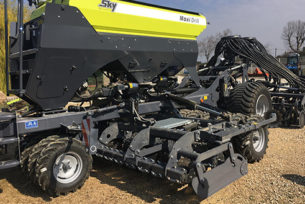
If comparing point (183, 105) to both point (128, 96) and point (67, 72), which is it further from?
point (67, 72)

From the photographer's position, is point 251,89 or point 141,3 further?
point 251,89

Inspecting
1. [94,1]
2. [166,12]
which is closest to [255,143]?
[166,12]

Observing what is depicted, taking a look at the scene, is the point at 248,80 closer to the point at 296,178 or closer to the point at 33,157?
the point at 296,178

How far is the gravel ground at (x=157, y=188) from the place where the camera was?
3.74 metres

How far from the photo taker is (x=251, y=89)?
250 inches

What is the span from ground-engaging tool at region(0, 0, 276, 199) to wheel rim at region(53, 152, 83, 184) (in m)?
0.01

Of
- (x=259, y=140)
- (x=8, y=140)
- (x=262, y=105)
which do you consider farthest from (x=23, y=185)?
(x=262, y=105)

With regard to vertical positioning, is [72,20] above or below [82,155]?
above

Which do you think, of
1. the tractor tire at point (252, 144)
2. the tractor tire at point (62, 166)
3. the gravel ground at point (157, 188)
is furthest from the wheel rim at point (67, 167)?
the tractor tire at point (252, 144)

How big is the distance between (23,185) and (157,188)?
195 centimetres

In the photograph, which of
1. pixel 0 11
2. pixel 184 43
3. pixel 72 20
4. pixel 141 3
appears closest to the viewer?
pixel 72 20

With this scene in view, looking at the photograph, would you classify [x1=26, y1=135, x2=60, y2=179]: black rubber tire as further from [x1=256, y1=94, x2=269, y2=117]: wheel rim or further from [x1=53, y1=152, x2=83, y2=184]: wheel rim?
[x1=256, y1=94, x2=269, y2=117]: wheel rim

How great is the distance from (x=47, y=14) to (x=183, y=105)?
292 cm

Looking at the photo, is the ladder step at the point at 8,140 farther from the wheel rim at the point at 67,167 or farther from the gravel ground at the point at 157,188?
the gravel ground at the point at 157,188
